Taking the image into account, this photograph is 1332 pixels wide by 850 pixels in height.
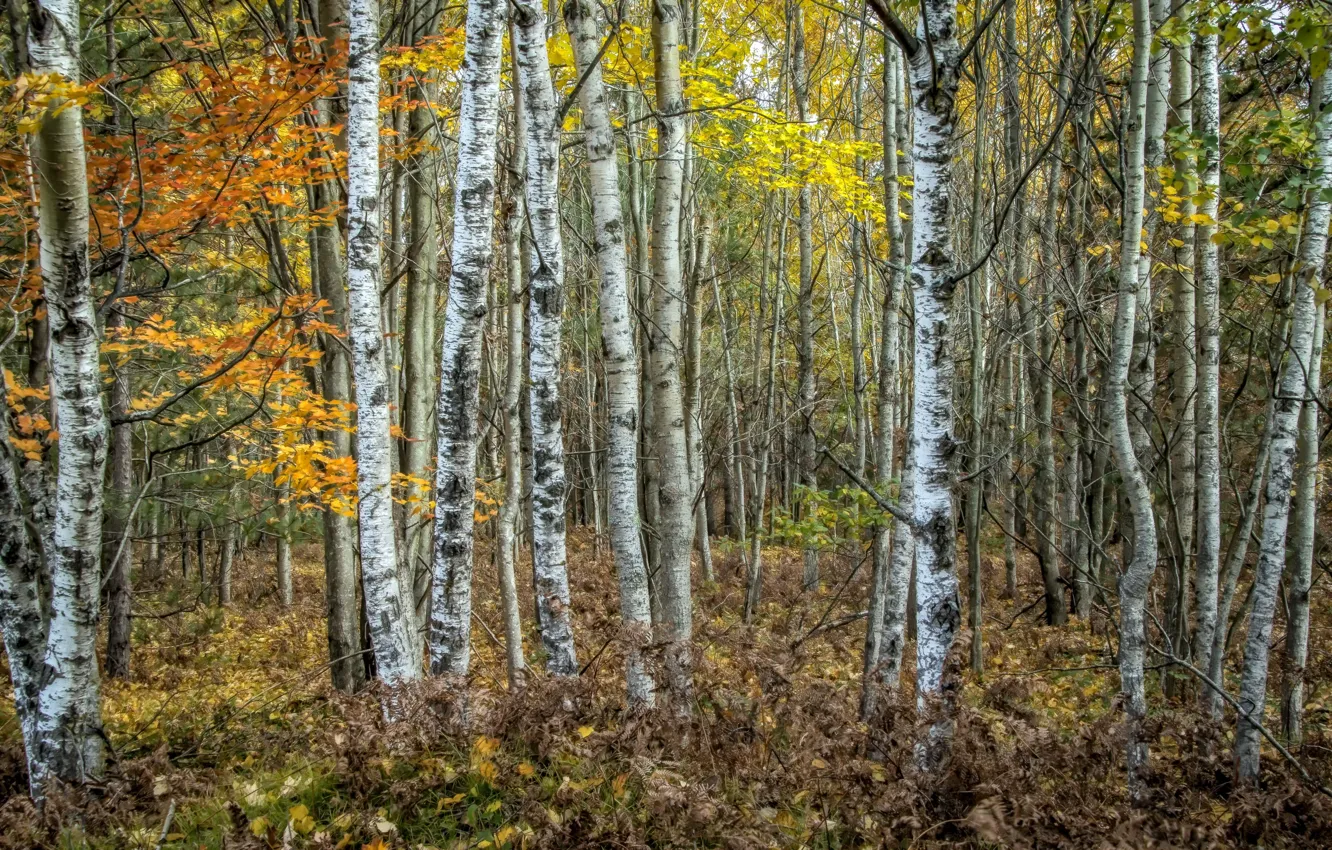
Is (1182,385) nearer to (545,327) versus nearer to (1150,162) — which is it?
(1150,162)

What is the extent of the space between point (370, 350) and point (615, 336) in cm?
154

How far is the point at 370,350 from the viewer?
17.6 ft

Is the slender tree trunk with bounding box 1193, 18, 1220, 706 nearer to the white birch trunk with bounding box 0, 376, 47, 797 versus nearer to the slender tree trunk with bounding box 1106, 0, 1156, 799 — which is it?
the slender tree trunk with bounding box 1106, 0, 1156, 799

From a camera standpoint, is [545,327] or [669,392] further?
[669,392]

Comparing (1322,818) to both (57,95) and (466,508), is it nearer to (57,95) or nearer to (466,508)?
(466,508)

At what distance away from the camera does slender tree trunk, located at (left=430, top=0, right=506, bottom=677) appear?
494 cm

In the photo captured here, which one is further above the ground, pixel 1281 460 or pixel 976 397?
pixel 976 397

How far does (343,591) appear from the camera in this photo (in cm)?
823

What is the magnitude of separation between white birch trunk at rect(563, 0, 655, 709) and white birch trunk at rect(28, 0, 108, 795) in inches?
108

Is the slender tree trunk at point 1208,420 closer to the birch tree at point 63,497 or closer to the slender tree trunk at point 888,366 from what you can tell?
the slender tree trunk at point 888,366

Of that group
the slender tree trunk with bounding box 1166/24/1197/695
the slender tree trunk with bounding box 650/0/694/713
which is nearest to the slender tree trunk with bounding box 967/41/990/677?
the slender tree trunk with bounding box 1166/24/1197/695

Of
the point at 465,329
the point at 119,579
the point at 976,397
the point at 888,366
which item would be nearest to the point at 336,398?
the point at 465,329

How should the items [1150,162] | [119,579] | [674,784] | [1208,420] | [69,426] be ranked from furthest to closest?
[119,579] < [1150,162] < [1208,420] < [69,426] < [674,784]

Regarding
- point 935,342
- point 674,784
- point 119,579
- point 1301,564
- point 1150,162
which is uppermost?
point 1150,162
